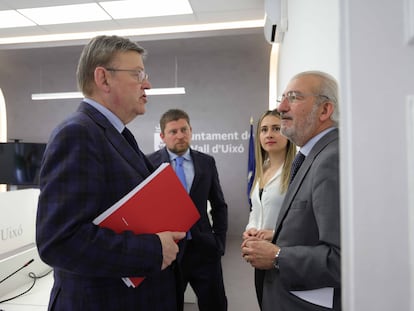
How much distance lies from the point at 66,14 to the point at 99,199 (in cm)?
421

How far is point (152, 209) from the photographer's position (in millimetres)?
978

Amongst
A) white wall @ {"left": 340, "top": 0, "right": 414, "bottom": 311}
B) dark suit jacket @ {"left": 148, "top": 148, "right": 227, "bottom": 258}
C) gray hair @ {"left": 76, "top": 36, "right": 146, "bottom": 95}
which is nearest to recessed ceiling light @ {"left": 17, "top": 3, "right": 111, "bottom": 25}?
dark suit jacket @ {"left": 148, "top": 148, "right": 227, "bottom": 258}

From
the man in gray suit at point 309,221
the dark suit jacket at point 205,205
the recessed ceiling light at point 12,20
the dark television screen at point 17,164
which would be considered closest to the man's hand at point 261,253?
the man in gray suit at point 309,221

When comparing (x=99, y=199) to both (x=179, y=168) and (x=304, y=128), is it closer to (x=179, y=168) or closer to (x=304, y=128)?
(x=304, y=128)

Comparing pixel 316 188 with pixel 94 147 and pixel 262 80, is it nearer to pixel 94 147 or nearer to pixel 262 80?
pixel 94 147

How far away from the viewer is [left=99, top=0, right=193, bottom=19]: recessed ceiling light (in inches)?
152

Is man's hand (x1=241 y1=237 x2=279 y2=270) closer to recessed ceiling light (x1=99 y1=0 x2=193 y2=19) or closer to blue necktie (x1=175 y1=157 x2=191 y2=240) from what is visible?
blue necktie (x1=175 y1=157 x2=191 y2=240)

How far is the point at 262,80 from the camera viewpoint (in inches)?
227

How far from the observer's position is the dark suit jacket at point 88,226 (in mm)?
825

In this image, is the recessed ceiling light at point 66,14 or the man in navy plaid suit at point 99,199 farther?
the recessed ceiling light at point 66,14

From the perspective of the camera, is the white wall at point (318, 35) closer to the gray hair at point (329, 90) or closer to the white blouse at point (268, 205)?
the gray hair at point (329, 90)

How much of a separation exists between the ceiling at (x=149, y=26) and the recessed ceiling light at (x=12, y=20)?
12 centimetres

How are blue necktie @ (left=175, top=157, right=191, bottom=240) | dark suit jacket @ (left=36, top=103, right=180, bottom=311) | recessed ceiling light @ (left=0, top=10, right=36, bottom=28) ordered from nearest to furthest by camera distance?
1. dark suit jacket @ (left=36, top=103, right=180, bottom=311)
2. blue necktie @ (left=175, top=157, right=191, bottom=240)
3. recessed ceiling light @ (left=0, top=10, right=36, bottom=28)

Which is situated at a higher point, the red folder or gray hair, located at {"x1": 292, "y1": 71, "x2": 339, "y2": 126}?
gray hair, located at {"x1": 292, "y1": 71, "x2": 339, "y2": 126}
